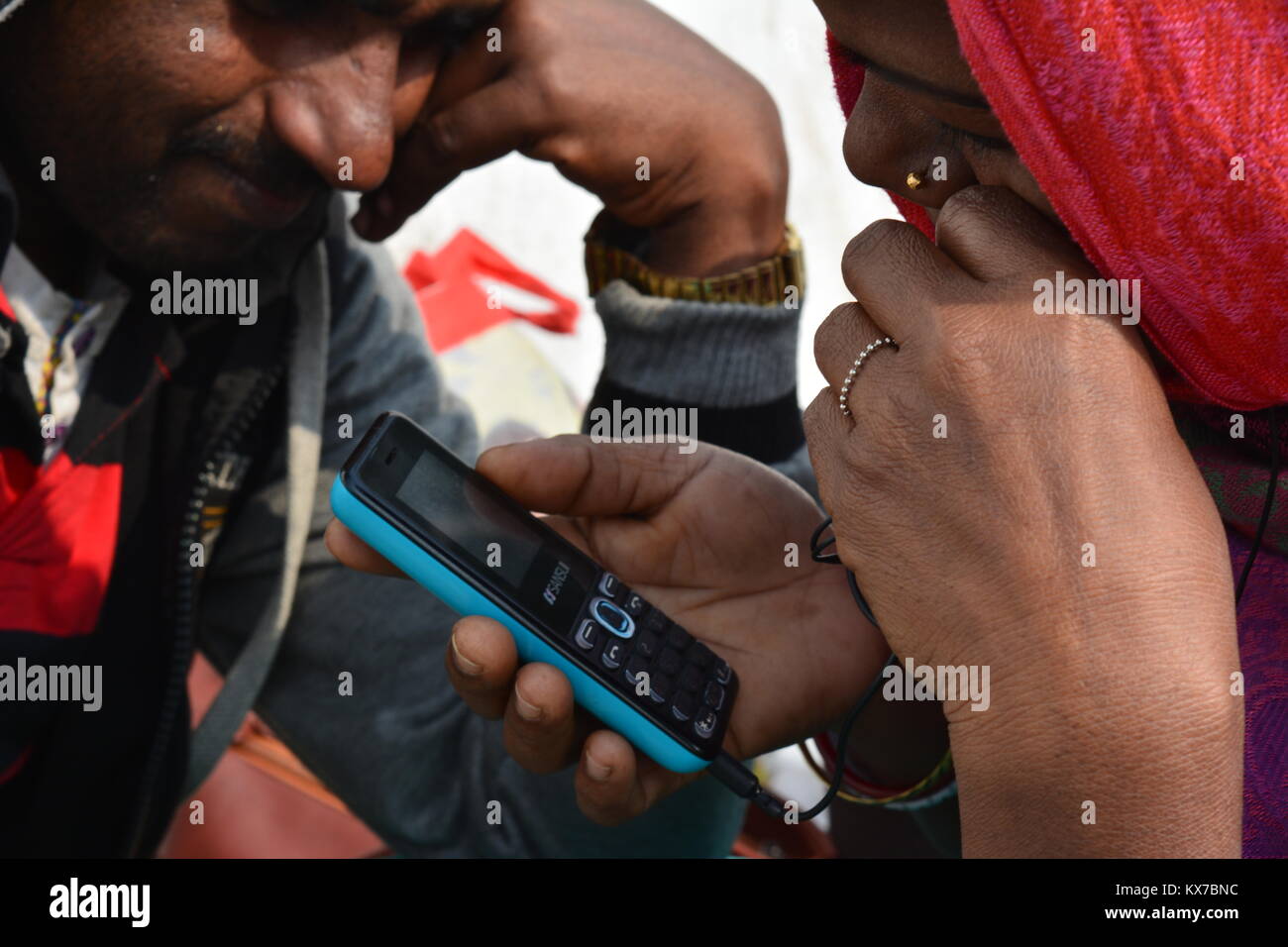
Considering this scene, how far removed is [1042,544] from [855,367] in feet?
0.49

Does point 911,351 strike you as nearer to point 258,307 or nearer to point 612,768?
Answer: point 612,768

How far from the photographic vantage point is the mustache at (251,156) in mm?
853

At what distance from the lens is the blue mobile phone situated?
0.71 m

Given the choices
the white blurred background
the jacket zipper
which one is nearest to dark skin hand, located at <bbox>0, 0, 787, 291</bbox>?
the jacket zipper

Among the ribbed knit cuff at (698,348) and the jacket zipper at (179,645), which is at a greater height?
the ribbed knit cuff at (698,348)

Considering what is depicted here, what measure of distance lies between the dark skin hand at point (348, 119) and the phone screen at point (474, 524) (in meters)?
0.26

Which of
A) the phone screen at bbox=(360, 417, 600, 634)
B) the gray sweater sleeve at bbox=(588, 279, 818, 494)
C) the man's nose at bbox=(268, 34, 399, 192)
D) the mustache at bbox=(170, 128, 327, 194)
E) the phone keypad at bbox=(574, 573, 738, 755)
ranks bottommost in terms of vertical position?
the phone keypad at bbox=(574, 573, 738, 755)

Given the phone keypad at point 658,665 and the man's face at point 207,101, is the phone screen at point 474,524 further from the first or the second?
the man's face at point 207,101

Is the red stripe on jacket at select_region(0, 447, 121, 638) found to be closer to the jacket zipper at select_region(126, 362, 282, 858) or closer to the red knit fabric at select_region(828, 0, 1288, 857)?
the jacket zipper at select_region(126, 362, 282, 858)

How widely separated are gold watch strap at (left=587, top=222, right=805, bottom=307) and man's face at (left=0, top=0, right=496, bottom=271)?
220 millimetres

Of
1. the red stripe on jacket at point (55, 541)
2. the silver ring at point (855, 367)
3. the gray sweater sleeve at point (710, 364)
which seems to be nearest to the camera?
the silver ring at point (855, 367)

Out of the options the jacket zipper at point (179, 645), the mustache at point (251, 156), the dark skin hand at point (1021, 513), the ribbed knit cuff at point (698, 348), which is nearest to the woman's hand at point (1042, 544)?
the dark skin hand at point (1021, 513)

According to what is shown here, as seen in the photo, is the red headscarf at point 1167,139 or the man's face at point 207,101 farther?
the man's face at point 207,101

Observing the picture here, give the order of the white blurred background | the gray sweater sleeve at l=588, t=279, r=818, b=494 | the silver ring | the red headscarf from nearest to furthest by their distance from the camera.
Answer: the red headscarf → the silver ring → the gray sweater sleeve at l=588, t=279, r=818, b=494 → the white blurred background
